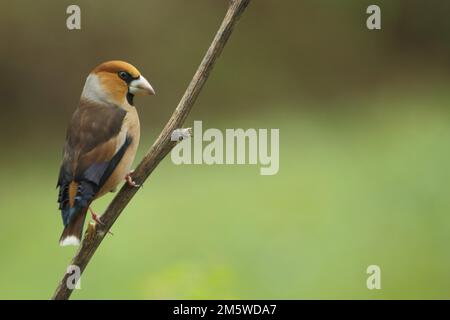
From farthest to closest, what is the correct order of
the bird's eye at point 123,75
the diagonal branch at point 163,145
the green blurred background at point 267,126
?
the green blurred background at point 267,126
the bird's eye at point 123,75
the diagonal branch at point 163,145

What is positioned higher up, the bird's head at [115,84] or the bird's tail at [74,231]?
the bird's head at [115,84]

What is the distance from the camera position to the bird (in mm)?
1459

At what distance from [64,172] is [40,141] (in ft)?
7.49

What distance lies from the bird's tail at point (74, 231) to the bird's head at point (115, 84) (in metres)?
0.24

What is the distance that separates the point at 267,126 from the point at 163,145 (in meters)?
2.50

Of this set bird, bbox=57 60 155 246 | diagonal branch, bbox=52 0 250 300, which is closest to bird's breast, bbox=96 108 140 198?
bird, bbox=57 60 155 246

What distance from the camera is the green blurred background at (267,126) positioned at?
9.00ft

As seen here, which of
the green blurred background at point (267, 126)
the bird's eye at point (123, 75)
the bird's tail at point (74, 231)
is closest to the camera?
the bird's tail at point (74, 231)

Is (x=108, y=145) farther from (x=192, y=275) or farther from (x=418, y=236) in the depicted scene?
(x=418, y=236)

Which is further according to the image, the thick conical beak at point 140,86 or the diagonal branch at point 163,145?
the thick conical beak at point 140,86

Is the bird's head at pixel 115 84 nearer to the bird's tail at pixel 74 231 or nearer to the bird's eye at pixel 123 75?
the bird's eye at pixel 123 75

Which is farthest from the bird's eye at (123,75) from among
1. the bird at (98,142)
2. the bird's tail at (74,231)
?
the bird's tail at (74,231)

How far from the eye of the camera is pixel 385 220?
2.96 metres

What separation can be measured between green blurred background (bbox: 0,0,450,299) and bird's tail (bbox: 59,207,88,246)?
2.47 feet
